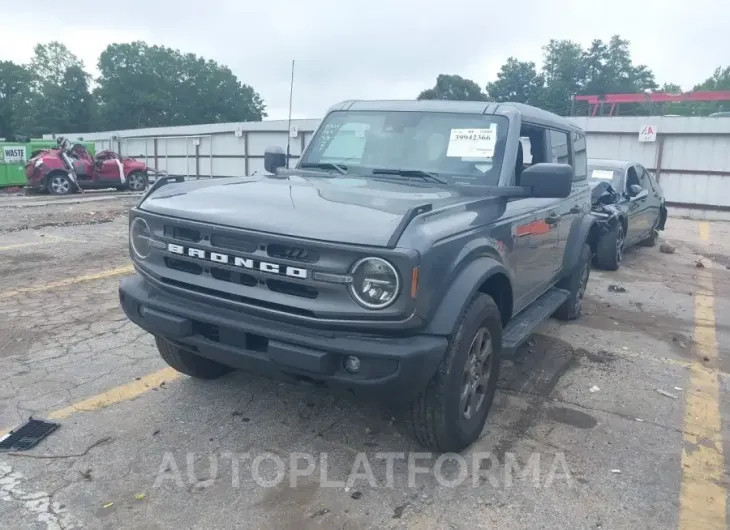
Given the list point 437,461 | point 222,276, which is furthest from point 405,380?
point 222,276

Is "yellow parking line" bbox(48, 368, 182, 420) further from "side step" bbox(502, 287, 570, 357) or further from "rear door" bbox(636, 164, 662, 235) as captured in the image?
"rear door" bbox(636, 164, 662, 235)

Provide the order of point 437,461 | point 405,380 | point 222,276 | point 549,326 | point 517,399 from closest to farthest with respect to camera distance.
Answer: point 405,380 → point 222,276 → point 437,461 → point 517,399 → point 549,326

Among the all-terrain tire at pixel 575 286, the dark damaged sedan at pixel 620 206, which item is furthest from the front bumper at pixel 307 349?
the dark damaged sedan at pixel 620 206

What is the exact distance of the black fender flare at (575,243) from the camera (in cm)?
524

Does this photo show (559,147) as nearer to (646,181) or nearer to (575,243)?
(575,243)

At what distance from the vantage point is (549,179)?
367 cm

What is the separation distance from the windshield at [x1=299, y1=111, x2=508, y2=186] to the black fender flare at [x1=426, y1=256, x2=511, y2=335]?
35.8 inches

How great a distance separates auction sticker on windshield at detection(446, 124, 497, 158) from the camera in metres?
4.04

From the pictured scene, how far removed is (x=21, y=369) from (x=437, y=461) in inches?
120

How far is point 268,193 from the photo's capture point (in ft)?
11.2

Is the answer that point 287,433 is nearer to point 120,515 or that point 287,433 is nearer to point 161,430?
point 161,430

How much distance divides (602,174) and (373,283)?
305 inches

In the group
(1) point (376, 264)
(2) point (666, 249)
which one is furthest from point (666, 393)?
(2) point (666, 249)

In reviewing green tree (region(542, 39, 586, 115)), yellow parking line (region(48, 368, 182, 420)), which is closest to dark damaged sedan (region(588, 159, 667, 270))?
yellow parking line (region(48, 368, 182, 420))
